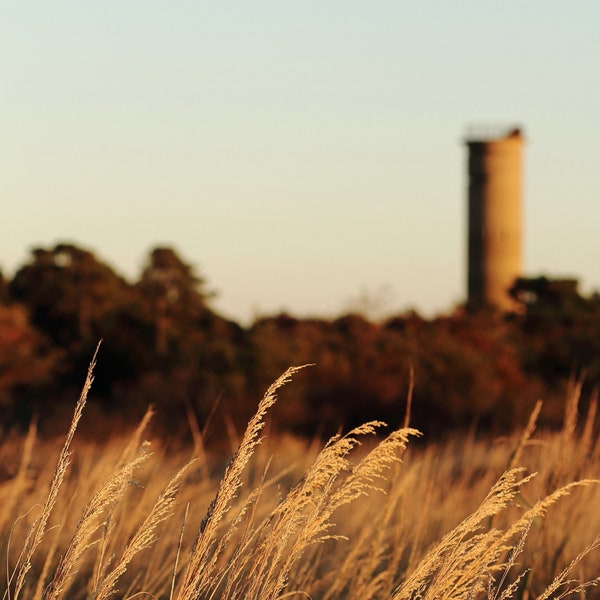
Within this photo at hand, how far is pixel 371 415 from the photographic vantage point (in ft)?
58.0

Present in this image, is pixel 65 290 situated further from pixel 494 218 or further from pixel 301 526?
pixel 301 526

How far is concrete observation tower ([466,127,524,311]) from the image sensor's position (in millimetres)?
56812

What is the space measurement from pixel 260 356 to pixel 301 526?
62.1 feet

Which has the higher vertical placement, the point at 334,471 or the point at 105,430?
the point at 334,471

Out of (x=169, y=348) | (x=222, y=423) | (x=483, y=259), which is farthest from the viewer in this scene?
(x=483, y=259)

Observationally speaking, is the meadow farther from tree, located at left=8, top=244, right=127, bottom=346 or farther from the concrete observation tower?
the concrete observation tower

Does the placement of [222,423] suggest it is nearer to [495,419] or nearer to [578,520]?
[495,419]


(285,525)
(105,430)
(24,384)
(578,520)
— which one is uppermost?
(285,525)

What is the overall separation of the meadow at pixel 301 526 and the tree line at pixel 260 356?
654 mm

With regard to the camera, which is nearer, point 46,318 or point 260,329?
point 260,329

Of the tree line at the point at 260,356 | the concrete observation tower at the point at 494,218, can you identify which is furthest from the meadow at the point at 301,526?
the concrete observation tower at the point at 494,218

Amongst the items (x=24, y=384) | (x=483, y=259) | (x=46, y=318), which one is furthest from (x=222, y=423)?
(x=483, y=259)

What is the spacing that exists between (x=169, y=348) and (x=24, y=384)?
4.81 meters

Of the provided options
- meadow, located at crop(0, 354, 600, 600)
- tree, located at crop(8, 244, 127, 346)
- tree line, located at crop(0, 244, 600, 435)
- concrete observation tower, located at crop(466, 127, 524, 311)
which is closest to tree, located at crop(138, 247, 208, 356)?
tree line, located at crop(0, 244, 600, 435)
